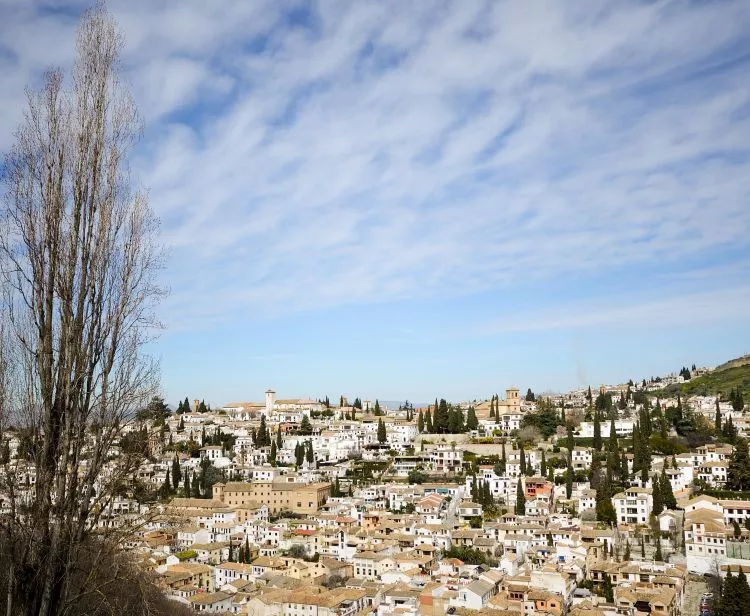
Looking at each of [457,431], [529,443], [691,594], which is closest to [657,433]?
[529,443]

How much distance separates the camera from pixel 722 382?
179 feet

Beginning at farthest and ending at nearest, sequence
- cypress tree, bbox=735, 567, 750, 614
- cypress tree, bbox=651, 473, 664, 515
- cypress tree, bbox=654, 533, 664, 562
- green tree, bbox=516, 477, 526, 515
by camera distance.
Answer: green tree, bbox=516, 477, 526, 515
cypress tree, bbox=651, 473, 664, 515
cypress tree, bbox=654, 533, 664, 562
cypress tree, bbox=735, 567, 750, 614

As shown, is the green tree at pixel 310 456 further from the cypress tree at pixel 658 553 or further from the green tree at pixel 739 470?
the green tree at pixel 739 470

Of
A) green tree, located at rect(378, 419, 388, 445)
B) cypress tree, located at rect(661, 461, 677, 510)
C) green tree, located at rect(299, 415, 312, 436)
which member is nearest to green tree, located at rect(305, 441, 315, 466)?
green tree, located at rect(378, 419, 388, 445)

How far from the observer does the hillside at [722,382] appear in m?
50.8

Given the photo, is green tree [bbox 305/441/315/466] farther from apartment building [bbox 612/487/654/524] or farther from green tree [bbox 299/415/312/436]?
apartment building [bbox 612/487/654/524]

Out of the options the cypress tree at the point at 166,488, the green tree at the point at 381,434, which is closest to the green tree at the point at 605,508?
the green tree at the point at 381,434

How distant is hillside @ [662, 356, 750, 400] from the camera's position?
50812mm

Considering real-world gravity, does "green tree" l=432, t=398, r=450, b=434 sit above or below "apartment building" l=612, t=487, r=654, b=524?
above

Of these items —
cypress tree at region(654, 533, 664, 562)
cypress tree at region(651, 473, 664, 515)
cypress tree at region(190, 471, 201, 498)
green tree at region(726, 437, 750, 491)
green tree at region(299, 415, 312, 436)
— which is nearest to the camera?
cypress tree at region(654, 533, 664, 562)

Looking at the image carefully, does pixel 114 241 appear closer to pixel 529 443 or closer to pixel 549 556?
pixel 549 556

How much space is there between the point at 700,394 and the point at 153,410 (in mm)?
53292

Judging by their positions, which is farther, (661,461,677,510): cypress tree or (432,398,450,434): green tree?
(432,398,450,434): green tree

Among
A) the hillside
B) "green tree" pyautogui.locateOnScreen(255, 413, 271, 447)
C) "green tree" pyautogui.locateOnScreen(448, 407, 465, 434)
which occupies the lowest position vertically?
"green tree" pyautogui.locateOnScreen(255, 413, 271, 447)
